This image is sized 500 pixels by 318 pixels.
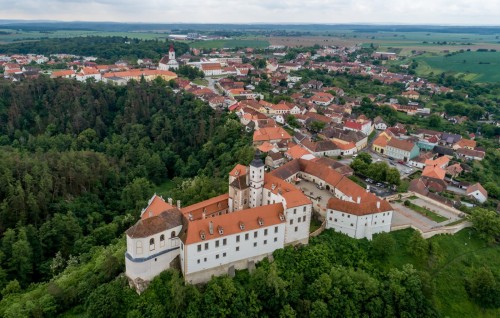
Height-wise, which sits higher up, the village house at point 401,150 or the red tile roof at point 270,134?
the red tile roof at point 270,134

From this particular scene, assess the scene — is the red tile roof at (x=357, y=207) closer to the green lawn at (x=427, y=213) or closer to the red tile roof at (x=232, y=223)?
the red tile roof at (x=232, y=223)

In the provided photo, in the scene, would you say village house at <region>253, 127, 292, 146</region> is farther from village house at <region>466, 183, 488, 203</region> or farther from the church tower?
village house at <region>466, 183, 488, 203</region>

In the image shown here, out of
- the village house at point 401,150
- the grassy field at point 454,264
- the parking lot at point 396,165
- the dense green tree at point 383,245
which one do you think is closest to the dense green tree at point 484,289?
the grassy field at point 454,264

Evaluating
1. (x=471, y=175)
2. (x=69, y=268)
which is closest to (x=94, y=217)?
(x=69, y=268)

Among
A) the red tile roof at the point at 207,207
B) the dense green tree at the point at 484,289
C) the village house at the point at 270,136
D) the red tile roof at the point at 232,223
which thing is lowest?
the dense green tree at the point at 484,289

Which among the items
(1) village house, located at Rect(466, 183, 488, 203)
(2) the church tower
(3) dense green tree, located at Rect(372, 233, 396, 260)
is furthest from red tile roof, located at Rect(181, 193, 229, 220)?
(1) village house, located at Rect(466, 183, 488, 203)

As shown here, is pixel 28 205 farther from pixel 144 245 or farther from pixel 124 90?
pixel 124 90
